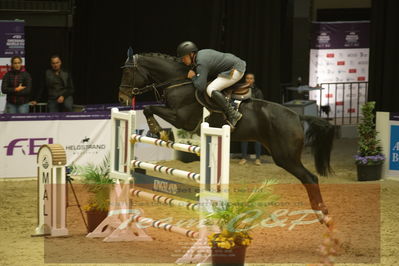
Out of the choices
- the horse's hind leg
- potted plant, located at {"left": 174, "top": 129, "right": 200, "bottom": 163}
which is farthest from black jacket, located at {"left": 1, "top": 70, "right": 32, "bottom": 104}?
the horse's hind leg

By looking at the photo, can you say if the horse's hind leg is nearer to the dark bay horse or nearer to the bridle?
the dark bay horse

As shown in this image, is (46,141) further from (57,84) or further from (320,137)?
(320,137)

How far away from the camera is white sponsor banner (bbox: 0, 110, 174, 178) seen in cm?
1359

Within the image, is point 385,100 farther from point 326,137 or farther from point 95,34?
point 95,34

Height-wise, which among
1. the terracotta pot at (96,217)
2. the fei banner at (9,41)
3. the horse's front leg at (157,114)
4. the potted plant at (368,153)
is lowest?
the terracotta pot at (96,217)

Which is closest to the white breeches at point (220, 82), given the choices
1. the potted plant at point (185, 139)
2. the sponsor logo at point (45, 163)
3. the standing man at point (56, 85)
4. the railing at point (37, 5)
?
the sponsor logo at point (45, 163)

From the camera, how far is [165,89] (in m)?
10.3

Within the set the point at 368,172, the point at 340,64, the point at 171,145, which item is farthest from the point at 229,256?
the point at 340,64

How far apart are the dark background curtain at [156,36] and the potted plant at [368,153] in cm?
345

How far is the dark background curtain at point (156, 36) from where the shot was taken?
16.9m

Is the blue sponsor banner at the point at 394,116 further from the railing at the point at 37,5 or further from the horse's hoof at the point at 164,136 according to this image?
the railing at the point at 37,5

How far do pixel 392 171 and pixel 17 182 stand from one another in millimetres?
6327

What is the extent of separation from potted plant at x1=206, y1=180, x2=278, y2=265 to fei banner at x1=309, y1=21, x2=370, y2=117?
11435mm

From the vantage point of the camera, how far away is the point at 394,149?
14.2 metres
